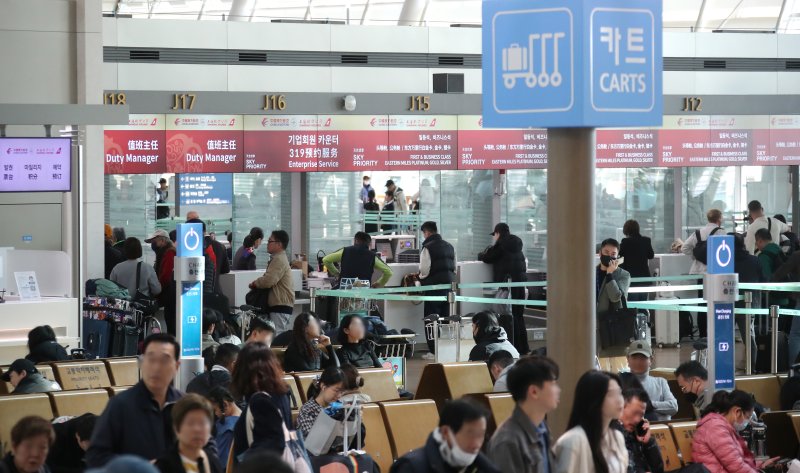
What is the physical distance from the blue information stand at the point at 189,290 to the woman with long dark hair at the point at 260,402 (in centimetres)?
318

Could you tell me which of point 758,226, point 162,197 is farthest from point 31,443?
point 758,226

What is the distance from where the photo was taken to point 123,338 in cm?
1267

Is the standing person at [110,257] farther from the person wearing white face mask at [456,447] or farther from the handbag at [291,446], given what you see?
the person wearing white face mask at [456,447]

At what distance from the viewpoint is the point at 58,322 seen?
11992 mm

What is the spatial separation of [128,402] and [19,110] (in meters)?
7.66

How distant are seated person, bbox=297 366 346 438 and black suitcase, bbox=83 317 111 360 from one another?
5.80 meters

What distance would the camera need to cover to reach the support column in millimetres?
6086

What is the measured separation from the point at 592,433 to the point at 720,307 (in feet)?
11.8

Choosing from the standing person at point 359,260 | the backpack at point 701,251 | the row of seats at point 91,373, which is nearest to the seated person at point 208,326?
the row of seats at point 91,373

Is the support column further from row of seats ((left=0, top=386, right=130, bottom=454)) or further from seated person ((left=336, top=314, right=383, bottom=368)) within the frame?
seated person ((left=336, top=314, right=383, bottom=368))

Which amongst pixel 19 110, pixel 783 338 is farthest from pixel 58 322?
pixel 783 338

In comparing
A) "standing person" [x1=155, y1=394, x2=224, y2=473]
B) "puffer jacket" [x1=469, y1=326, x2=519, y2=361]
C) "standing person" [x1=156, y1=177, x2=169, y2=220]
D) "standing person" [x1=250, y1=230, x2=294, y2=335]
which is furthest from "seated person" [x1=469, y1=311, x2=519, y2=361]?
"standing person" [x1=156, y1=177, x2=169, y2=220]

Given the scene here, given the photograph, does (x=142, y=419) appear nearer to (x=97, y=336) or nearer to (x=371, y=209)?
(x=97, y=336)

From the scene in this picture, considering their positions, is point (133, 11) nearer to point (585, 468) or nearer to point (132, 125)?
point (132, 125)
